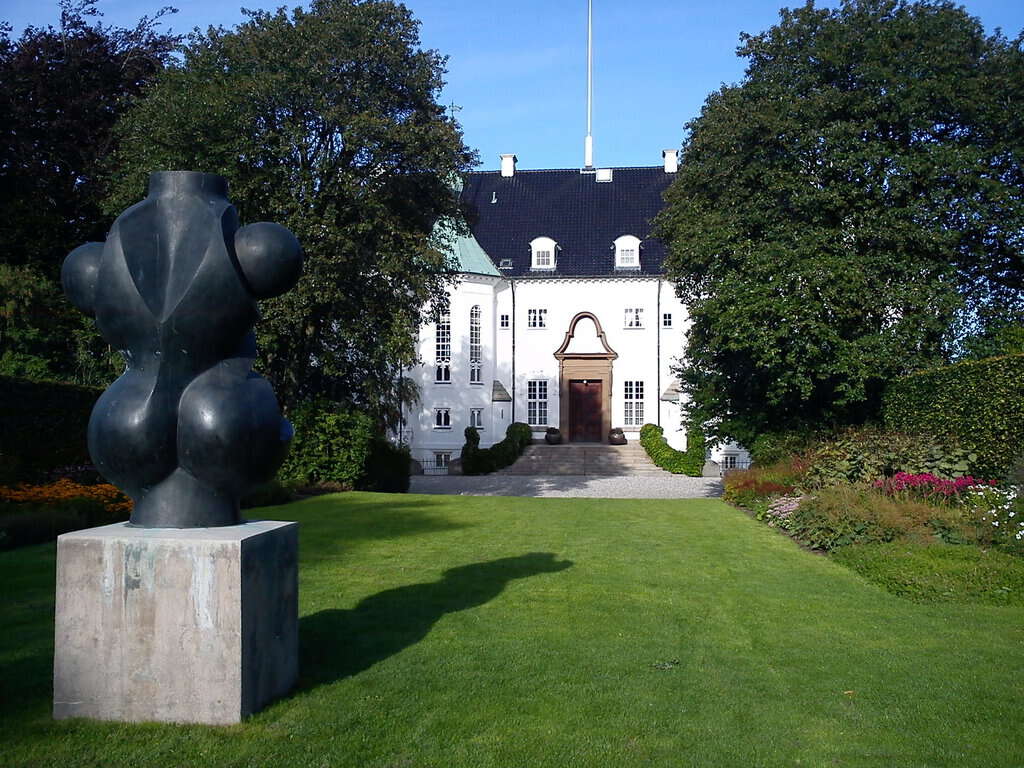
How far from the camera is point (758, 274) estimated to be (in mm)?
18781

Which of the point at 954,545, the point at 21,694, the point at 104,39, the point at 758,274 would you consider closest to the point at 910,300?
the point at 758,274

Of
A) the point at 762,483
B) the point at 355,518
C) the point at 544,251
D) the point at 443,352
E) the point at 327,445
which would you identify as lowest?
the point at 355,518

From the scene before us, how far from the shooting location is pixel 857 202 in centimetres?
1897

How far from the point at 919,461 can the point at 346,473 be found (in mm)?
12233

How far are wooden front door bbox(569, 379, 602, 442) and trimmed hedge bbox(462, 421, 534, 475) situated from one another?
12.2 feet

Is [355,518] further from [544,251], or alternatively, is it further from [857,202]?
[544,251]

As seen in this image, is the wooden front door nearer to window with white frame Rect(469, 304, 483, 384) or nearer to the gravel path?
window with white frame Rect(469, 304, 483, 384)

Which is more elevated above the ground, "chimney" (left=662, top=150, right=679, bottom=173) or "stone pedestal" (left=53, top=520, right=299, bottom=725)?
"chimney" (left=662, top=150, right=679, bottom=173)

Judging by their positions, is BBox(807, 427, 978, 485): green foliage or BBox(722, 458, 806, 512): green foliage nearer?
BBox(807, 427, 978, 485): green foliage

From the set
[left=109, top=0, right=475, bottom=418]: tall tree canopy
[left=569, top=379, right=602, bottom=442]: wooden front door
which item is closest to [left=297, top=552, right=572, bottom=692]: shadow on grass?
[left=109, top=0, right=475, bottom=418]: tall tree canopy

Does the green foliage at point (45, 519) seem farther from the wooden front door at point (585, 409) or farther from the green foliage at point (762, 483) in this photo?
the wooden front door at point (585, 409)

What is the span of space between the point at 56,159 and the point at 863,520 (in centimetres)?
2018

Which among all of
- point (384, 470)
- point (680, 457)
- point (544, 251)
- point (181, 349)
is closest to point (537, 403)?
point (544, 251)

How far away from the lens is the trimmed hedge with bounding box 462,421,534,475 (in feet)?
112
